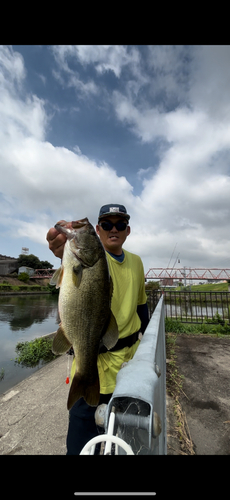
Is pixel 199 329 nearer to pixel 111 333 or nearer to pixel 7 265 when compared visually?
pixel 111 333

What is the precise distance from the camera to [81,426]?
5.95 feet

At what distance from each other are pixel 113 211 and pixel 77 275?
91 cm

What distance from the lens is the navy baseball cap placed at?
7.47ft

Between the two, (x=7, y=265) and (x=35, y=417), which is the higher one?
(x=7, y=265)

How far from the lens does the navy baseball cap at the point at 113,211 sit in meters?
2.28

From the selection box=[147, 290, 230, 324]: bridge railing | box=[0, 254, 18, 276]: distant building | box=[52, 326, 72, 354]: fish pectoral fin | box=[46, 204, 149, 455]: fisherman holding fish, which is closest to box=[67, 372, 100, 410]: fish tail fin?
box=[46, 204, 149, 455]: fisherman holding fish

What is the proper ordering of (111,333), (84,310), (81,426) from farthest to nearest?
1. (81,426)
2. (111,333)
3. (84,310)

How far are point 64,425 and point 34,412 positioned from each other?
2.16 ft

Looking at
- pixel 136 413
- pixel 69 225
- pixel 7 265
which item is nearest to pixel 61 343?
pixel 69 225

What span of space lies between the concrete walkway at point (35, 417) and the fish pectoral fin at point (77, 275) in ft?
8.04

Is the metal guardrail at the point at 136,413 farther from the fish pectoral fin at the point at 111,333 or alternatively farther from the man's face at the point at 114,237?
the man's face at the point at 114,237

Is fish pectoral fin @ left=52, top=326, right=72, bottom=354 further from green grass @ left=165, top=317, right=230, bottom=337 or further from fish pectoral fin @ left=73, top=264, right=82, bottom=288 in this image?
green grass @ left=165, top=317, right=230, bottom=337

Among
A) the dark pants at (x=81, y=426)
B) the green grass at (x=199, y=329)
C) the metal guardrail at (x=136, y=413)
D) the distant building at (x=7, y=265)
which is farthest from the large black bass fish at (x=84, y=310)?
the distant building at (x=7, y=265)
